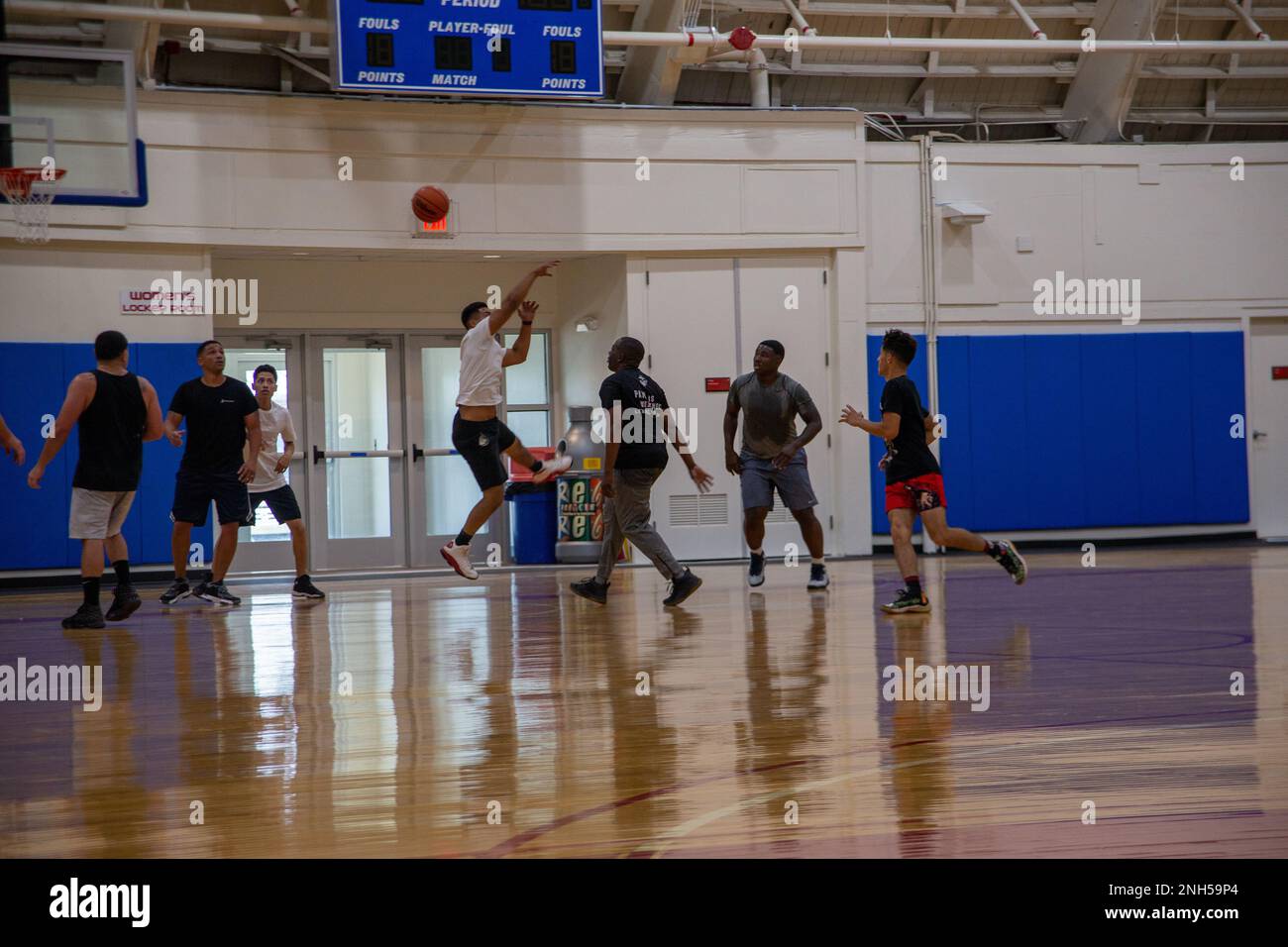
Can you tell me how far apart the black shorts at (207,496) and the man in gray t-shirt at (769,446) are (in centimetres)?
346

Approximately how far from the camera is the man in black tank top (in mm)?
7898

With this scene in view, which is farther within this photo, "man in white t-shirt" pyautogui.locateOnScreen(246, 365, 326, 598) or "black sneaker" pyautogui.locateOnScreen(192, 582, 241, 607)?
"man in white t-shirt" pyautogui.locateOnScreen(246, 365, 326, 598)

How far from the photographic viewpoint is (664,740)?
4.09 metres

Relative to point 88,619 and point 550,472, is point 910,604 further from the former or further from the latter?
point 88,619

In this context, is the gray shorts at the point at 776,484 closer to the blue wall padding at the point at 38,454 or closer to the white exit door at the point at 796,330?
the white exit door at the point at 796,330

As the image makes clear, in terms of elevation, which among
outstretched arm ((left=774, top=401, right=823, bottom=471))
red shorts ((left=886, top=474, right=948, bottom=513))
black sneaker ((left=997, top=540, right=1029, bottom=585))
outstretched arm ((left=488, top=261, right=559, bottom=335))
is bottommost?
black sneaker ((left=997, top=540, right=1029, bottom=585))

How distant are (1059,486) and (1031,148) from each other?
153 inches

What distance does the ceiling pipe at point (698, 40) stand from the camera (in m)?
12.0

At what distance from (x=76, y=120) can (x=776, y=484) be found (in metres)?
6.90

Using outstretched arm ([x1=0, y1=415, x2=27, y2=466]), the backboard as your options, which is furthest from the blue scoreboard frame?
outstretched arm ([x1=0, y1=415, x2=27, y2=466])

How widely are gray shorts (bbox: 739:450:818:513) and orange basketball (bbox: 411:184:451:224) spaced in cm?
415

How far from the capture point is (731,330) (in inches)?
573

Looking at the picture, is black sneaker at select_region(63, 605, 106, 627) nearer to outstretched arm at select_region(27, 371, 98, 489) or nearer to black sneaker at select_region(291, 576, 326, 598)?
outstretched arm at select_region(27, 371, 98, 489)
